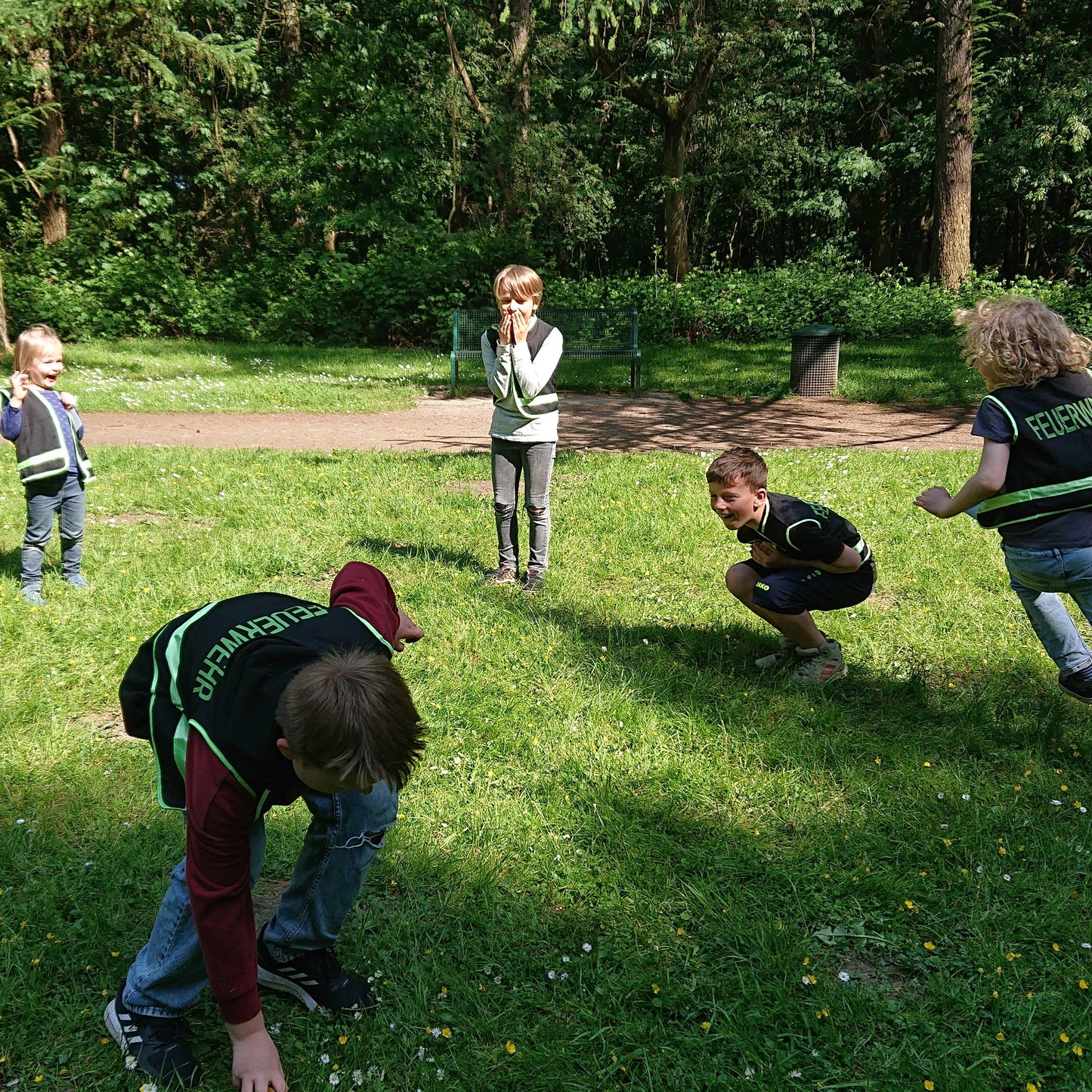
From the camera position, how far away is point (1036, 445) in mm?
3510

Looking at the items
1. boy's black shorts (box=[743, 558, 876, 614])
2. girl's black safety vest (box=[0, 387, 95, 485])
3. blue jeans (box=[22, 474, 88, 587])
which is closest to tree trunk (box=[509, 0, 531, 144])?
girl's black safety vest (box=[0, 387, 95, 485])

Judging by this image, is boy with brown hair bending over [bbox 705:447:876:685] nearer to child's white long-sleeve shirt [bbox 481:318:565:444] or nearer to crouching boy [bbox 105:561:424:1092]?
child's white long-sleeve shirt [bbox 481:318:565:444]

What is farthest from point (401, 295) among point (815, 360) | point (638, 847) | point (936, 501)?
point (638, 847)

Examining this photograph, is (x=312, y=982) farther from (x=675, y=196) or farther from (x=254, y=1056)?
(x=675, y=196)

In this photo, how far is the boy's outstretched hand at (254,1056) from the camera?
210cm

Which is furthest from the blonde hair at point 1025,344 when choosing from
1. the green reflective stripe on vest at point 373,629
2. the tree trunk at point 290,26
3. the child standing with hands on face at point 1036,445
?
the tree trunk at point 290,26

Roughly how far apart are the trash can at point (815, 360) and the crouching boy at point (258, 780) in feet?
35.3

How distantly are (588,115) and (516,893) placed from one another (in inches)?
1021

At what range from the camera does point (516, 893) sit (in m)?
3.09

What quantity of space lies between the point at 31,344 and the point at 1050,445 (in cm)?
494

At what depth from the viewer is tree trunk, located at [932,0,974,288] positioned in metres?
17.1

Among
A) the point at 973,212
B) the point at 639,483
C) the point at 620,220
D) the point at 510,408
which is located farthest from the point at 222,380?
the point at 973,212

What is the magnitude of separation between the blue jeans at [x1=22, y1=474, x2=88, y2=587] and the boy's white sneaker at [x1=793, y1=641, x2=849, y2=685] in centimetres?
396

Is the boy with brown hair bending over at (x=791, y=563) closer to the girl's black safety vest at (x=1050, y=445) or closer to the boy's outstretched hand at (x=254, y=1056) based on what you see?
the girl's black safety vest at (x=1050, y=445)
